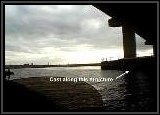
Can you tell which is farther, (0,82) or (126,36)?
(126,36)

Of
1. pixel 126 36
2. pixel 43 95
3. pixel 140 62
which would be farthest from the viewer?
pixel 140 62

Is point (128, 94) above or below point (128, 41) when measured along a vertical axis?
below

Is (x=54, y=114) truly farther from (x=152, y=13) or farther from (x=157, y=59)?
(x=152, y=13)

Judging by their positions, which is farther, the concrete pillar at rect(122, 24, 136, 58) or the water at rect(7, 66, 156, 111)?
the concrete pillar at rect(122, 24, 136, 58)

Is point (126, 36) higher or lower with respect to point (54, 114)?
higher

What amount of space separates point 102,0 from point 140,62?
30.1 meters

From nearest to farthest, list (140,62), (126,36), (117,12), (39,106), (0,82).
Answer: (0,82) → (39,106) → (117,12) → (126,36) → (140,62)

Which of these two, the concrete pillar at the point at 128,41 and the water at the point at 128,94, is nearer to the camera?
the water at the point at 128,94

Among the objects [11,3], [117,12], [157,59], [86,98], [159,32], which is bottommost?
[86,98]

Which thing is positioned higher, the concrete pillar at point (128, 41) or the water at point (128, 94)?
the concrete pillar at point (128, 41)

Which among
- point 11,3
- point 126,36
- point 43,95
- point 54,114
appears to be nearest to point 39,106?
point 43,95

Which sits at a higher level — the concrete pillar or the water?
the concrete pillar

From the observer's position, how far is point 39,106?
28.6ft

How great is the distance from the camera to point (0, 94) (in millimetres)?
5875
